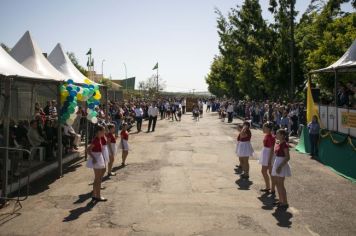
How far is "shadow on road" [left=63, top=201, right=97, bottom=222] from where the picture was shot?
8344mm

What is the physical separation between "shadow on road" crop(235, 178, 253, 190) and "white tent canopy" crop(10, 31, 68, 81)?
21.9 ft

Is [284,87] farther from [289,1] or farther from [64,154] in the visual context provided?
[64,154]

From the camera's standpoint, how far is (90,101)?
→ 15414 millimetres

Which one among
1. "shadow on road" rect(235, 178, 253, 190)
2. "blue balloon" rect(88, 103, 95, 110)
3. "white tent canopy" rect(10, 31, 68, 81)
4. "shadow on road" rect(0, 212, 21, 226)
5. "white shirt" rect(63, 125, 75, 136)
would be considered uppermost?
"white tent canopy" rect(10, 31, 68, 81)

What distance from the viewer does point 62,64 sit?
18016 millimetres

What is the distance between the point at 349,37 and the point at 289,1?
754 cm

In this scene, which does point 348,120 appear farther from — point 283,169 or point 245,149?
point 283,169

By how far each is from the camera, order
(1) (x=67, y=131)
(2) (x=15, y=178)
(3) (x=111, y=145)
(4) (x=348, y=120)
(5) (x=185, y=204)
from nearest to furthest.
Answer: (5) (x=185, y=204)
(2) (x=15, y=178)
(3) (x=111, y=145)
(4) (x=348, y=120)
(1) (x=67, y=131)

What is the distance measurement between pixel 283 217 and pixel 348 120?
271 inches

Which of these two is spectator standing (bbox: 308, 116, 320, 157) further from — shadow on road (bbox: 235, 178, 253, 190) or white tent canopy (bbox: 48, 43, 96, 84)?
white tent canopy (bbox: 48, 43, 96, 84)

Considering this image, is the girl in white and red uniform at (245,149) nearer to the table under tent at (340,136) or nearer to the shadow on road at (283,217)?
the table under tent at (340,136)

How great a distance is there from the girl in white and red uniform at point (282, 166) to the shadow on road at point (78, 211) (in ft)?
13.3

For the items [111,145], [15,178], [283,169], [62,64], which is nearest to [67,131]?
[62,64]

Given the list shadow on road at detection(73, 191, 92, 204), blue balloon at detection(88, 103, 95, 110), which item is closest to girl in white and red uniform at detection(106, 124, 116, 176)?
shadow on road at detection(73, 191, 92, 204)
